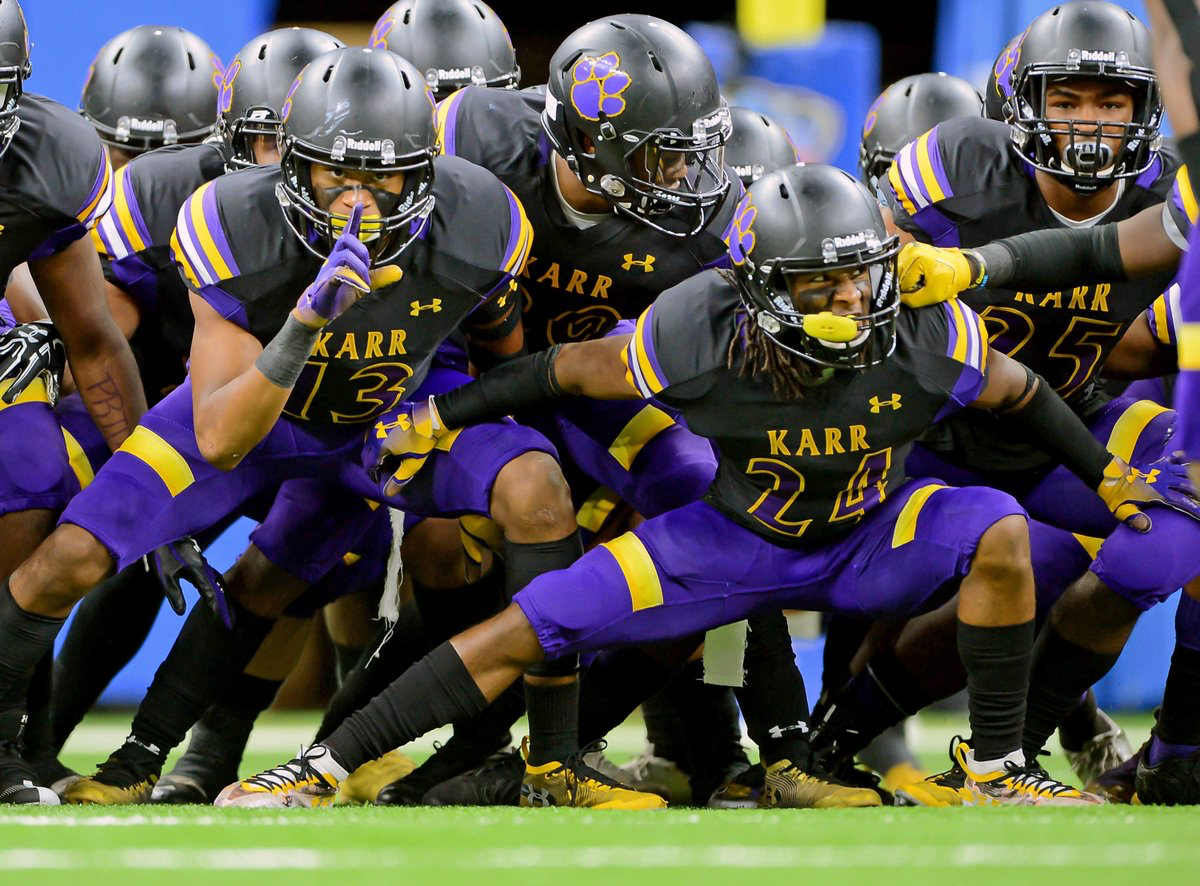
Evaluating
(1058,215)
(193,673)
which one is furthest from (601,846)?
(1058,215)

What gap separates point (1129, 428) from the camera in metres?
4.19

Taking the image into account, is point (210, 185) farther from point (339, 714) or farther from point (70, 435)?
point (339, 714)

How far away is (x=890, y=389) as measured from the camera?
12.0 ft

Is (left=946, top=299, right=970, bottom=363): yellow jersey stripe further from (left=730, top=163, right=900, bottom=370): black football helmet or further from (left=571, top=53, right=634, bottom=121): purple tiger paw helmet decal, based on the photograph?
(left=571, top=53, right=634, bottom=121): purple tiger paw helmet decal

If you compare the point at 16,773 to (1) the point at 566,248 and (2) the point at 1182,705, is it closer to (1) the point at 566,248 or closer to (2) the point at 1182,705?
(1) the point at 566,248

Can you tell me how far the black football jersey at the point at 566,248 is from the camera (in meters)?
4.17

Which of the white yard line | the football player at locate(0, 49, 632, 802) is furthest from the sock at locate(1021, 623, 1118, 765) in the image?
the white yard line

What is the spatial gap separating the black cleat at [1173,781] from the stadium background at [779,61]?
2503mm

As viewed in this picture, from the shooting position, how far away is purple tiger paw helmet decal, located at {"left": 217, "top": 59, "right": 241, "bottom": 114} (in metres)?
4.58

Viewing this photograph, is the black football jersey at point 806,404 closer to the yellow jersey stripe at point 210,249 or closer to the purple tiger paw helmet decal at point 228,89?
the yellow jersey stripe at point 210,249

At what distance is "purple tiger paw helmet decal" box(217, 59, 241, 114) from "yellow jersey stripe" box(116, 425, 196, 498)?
1.12m

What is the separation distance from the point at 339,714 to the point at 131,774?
60 cm

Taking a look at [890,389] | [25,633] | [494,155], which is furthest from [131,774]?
[890,389]

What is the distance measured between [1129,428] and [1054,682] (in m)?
0.63
